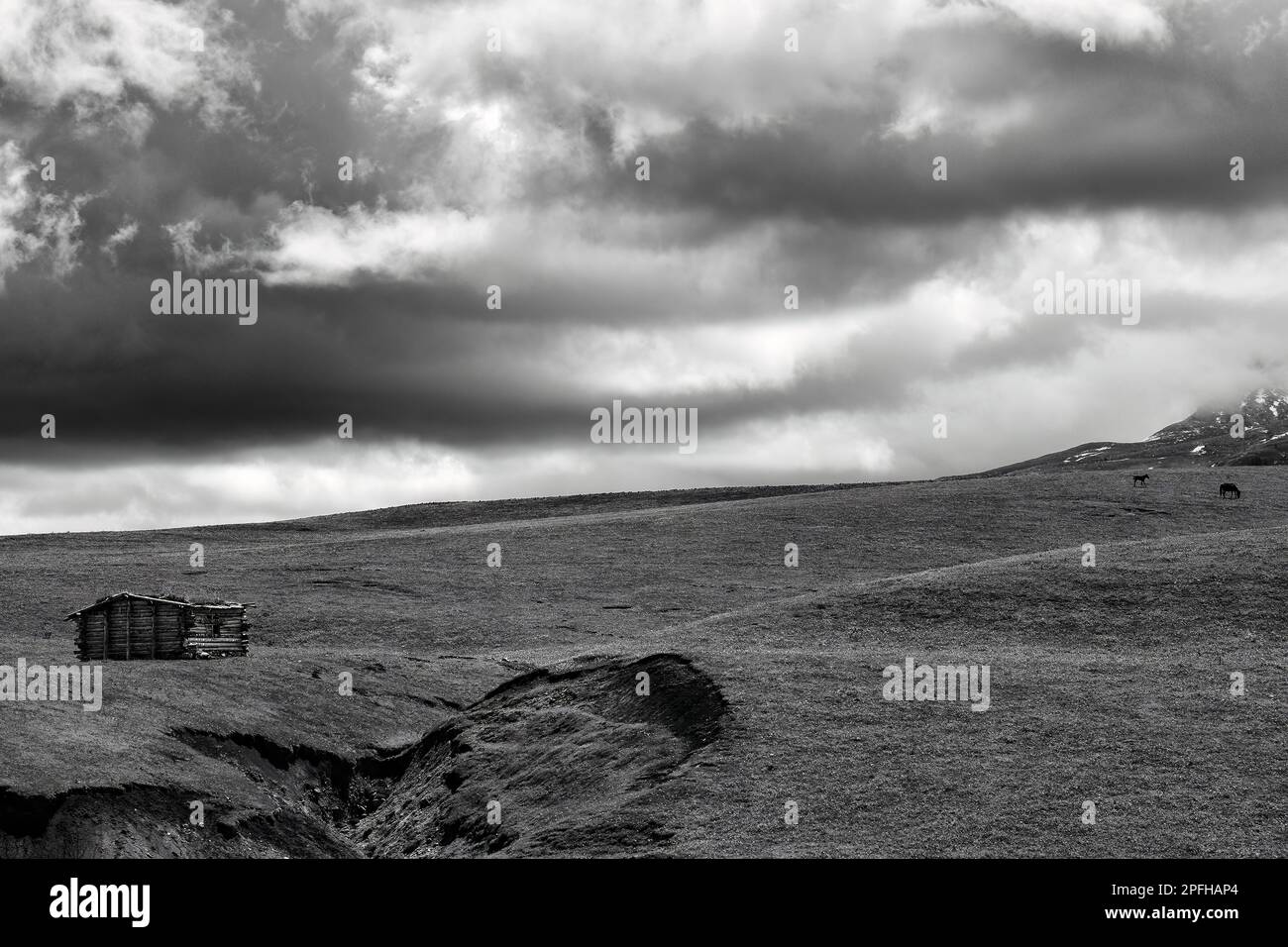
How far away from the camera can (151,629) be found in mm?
63969

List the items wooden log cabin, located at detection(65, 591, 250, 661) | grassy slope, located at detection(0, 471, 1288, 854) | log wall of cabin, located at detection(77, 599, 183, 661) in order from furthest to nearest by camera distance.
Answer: log wall of cabin, located at detection(77, 599, 183, 661) → wooden log cabin, located at detection(65, 591, 250, 661) → grassy slope, located at detection(0, 471, 1288, 854)

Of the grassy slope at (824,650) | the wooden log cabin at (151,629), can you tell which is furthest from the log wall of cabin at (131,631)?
the grassy slope at (824,650)

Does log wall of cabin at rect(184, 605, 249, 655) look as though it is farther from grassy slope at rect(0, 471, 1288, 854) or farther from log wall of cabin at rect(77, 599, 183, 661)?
grassy slope at rect(0, 471, 1288, 854)

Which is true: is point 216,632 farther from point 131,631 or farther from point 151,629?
point 131,631

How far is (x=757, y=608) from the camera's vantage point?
68375 millimetres

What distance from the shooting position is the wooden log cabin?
6366cm

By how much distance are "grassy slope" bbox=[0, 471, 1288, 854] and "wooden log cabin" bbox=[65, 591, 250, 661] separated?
11.0 feet

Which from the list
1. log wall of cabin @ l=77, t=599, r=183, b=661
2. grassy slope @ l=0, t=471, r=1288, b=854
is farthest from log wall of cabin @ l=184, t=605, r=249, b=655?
grassy slope @ l=0, t=471, r=1288, b=854

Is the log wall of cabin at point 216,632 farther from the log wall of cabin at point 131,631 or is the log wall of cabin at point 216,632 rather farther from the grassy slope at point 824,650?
the grassy slope at point 824,650

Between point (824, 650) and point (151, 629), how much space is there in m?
32.0

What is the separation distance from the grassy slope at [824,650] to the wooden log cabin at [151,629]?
3366 mm

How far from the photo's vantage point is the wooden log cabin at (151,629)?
209 ft
